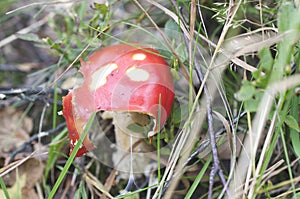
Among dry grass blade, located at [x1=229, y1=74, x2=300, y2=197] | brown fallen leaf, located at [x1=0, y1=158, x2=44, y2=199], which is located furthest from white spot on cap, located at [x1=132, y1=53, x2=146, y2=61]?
brown fallen leaf, located at [x1=0, y1=158, x2=44, y2=199]

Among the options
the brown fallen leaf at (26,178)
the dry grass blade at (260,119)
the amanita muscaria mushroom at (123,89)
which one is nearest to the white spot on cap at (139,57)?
the amanita muscaria mushroom at (123,89)

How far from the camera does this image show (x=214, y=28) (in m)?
1.67

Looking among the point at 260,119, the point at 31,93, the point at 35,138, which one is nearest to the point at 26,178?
the point at 35,138

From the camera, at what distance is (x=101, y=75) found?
1.20m

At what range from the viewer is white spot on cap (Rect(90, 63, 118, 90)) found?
1179 mm

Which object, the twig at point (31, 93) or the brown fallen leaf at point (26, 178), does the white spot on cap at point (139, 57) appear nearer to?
the twig at point (31, 93)

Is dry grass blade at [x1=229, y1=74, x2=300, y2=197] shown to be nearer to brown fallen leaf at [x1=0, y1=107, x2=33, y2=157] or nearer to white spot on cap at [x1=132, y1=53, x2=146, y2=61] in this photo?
white spot on cap at [x1=132, y1=53, x2=146, y2=61]

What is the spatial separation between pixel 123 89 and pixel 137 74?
0.06 metres

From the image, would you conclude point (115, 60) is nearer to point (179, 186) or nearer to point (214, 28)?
point (179, 186)

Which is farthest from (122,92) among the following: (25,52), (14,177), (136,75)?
(25,52)

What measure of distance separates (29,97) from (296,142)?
876 millimetres

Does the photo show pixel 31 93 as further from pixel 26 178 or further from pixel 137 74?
pixel 137 74

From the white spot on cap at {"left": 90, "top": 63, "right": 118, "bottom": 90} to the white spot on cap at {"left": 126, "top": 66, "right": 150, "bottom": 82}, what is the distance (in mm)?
53

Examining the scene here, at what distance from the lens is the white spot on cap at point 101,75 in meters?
1.18
